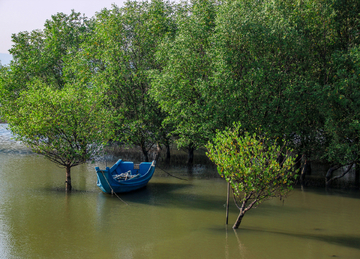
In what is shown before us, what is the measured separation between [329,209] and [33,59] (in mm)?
29002

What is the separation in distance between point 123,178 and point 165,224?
7010 mm

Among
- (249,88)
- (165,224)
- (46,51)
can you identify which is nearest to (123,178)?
(165,224)

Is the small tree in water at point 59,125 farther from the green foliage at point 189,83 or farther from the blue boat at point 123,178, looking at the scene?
the green foliage at point 189,83

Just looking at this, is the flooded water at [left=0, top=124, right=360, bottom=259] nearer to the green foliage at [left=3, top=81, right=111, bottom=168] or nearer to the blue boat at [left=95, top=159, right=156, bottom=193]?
the blue boat at [left=95, top=159, right=156, bottom=193]

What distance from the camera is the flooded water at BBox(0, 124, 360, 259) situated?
41.9 ft

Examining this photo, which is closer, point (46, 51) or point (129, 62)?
point (129, 62)

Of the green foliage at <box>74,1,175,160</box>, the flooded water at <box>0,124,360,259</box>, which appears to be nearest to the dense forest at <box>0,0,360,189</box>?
the green foliage at <box>74,1,175,160</box>

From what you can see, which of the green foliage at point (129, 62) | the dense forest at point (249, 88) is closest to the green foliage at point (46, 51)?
the green foliage at point (129, 62)

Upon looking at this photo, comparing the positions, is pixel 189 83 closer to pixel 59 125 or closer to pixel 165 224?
pixel 59 125

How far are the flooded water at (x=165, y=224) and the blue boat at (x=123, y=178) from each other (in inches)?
22.7

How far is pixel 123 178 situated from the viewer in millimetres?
21922

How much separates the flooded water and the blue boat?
1.89 feet

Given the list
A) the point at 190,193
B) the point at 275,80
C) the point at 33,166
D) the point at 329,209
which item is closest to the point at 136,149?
the point at 33,166

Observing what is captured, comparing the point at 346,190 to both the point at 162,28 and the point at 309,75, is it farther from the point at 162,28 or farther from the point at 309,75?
the point at 162,28
